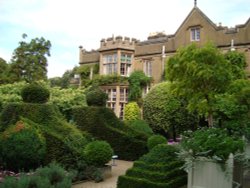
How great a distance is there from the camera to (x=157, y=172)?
9.32 meters

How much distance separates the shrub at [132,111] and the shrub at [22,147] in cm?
1674

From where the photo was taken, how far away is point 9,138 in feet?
35.1

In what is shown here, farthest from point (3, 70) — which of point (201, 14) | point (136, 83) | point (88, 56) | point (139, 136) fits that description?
point (139, 136)

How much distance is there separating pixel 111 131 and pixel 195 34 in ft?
47.4

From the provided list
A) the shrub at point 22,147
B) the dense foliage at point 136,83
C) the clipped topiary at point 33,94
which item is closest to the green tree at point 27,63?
the dense foliage at point 136,83

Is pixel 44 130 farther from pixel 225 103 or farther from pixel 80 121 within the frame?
pixel 225 103

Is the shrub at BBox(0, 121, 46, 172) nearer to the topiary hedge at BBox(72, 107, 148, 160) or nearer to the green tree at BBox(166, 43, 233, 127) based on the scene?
the topiary hedge at BBox(72, 107, 148, 160)

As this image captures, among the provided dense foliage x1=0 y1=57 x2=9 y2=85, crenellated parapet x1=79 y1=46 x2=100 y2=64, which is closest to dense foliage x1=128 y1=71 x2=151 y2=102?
crenellated parapet x1=79 y1=46 x2=100 y2=64

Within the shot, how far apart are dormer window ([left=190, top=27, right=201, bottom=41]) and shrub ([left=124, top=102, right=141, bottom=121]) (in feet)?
25.1

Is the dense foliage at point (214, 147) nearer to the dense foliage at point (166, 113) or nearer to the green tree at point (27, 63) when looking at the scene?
the dense foliage at point (166, 113)

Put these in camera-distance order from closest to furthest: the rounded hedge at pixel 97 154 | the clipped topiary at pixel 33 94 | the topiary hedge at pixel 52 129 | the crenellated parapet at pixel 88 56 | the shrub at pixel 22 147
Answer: the shrub at pixel 22 147 < the topiary hedge at pixel 52 129 < the rounded hedge at pixel 97 154 < the clipped topiary at pixel 33 94 < the crenellated parapet at pixel 88 56

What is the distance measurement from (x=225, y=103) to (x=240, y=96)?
24.7 inches

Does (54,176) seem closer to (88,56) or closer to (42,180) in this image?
(42,180)

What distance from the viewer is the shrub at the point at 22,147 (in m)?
10.5
